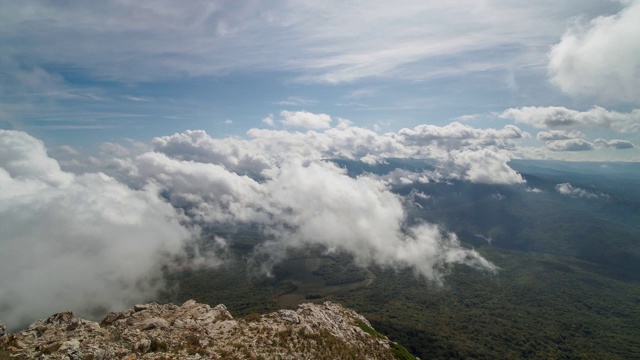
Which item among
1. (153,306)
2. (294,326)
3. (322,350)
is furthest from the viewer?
(153,306)

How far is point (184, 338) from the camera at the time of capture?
61531 millimetres

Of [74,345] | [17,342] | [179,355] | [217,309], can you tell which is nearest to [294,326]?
[217,309]

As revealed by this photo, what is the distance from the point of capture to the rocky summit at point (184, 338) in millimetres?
49750

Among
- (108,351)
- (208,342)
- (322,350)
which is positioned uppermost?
(108,351)

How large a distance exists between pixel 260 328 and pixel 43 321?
45.9 metres

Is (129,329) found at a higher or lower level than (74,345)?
lower

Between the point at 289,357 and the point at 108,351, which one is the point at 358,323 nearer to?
the point at 289,357

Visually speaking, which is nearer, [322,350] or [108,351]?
[108,351]

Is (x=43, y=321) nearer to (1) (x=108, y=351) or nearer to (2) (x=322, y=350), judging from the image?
(1) (x=108, y=351)

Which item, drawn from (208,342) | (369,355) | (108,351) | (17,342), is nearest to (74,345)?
(108,351)

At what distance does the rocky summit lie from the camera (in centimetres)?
4975

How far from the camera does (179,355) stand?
5288 centimetres

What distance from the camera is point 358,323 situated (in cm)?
12725

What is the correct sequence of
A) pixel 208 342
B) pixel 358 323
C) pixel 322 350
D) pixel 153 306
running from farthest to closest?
pixel 358 323
pixel 153 306
pixel 322 350
pixel 208 342
